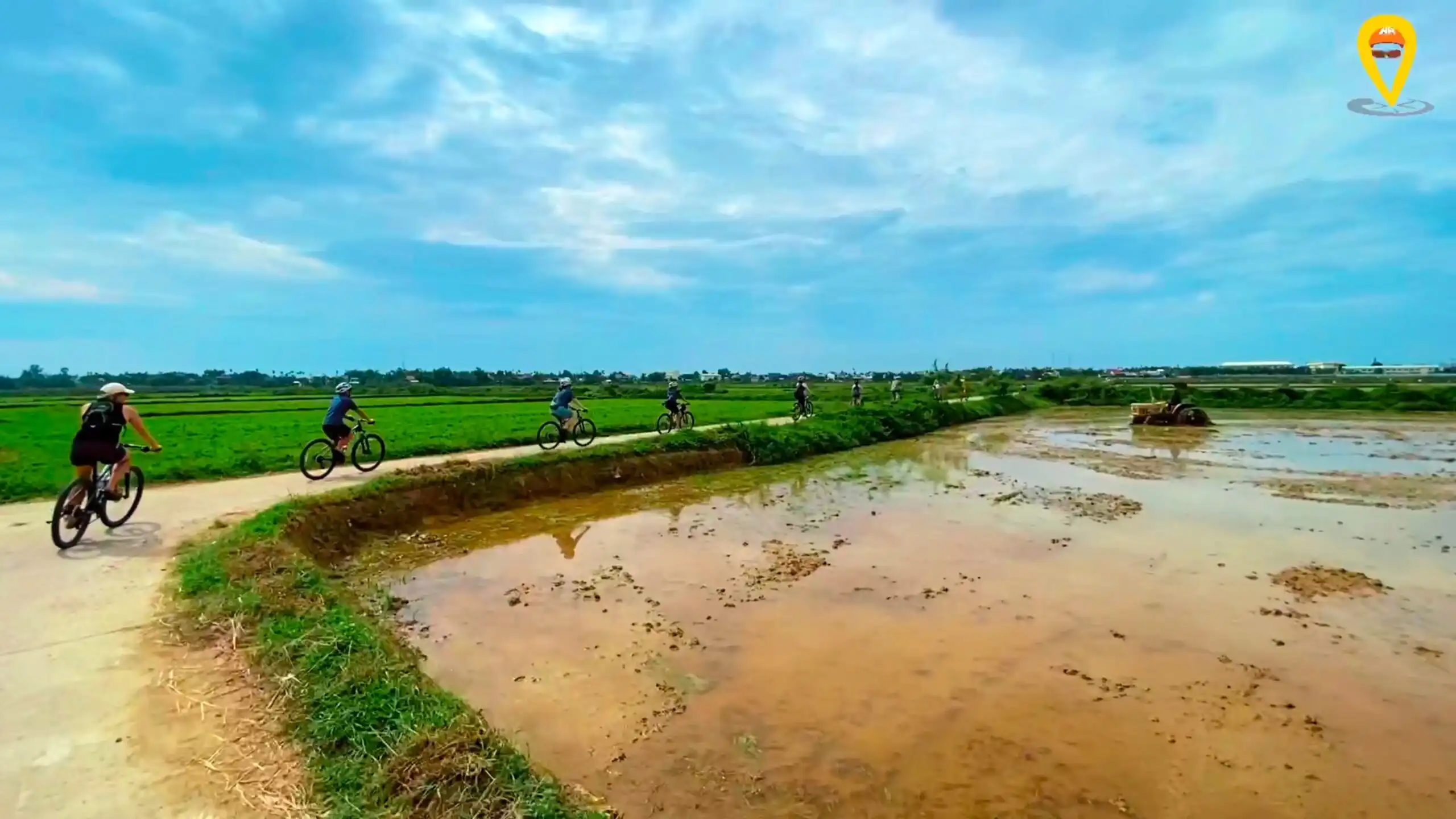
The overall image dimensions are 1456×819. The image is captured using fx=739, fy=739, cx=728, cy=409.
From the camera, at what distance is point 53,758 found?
4.16 m

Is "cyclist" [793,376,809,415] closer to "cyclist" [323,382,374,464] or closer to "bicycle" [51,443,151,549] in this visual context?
"cyclist" [323,382,374,464]

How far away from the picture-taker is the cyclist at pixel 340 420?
1348cm

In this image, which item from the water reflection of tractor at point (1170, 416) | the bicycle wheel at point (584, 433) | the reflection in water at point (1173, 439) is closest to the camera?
the bicycle wheel at point (584, 433)

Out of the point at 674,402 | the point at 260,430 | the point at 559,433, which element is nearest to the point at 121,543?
the point at 559,433

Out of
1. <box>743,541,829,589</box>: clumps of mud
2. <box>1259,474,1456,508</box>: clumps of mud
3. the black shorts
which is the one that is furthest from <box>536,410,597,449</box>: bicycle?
<box>1259,474,1456,508</box>: clumps of mud

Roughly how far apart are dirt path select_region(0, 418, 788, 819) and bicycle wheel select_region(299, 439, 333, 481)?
369 cm

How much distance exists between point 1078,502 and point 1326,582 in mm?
6270

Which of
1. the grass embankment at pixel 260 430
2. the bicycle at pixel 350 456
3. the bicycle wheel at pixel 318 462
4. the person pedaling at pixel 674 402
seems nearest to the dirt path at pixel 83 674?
the bicycle wheel at pixel 318 462

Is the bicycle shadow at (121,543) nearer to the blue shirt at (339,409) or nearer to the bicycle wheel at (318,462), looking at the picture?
the bicycle wheel at (318,462)

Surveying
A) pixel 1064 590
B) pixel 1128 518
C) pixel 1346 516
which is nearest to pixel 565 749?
pixel 1064 590

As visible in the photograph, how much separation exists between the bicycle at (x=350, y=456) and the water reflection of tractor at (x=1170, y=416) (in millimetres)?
33487

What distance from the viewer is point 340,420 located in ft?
44.9

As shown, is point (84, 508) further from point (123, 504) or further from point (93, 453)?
point (123, 504)

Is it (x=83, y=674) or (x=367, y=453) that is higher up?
(x=367, y=453)
